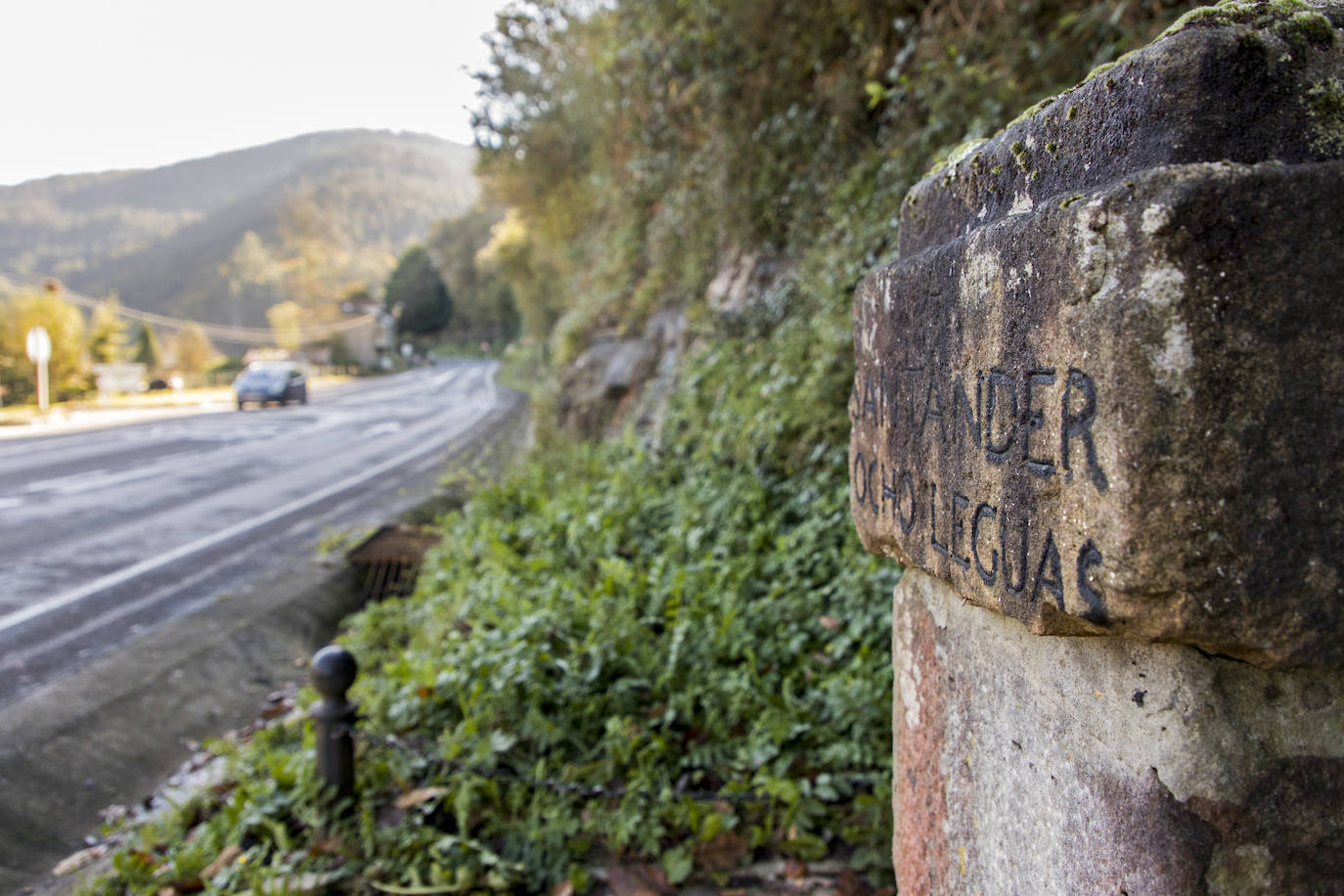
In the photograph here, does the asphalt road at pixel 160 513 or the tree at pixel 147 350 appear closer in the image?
the asphalt road at pixel 160 513

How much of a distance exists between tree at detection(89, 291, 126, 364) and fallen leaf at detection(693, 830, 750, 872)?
35687 millimetres

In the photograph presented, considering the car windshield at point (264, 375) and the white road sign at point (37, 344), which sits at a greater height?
the white road sign at point (37, 344)

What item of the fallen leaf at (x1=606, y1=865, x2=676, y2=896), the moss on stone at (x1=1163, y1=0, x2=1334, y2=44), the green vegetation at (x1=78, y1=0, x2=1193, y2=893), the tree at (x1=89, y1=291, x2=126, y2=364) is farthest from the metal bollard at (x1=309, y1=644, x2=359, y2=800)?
the tree at (x1=89, y1=291, x2=126, y2=364)

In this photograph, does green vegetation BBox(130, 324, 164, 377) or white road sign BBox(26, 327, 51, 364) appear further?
green vegetation BBox(130, 324, 164, 377)

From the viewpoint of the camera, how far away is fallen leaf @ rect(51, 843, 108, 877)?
3.30 meters

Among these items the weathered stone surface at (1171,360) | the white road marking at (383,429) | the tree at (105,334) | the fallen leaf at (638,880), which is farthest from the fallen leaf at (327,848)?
the tree at (105,334)

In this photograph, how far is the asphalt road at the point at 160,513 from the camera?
608 cm

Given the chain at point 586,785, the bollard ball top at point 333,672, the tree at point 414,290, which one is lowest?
the chain at point 586,785

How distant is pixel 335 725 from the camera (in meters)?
3.04

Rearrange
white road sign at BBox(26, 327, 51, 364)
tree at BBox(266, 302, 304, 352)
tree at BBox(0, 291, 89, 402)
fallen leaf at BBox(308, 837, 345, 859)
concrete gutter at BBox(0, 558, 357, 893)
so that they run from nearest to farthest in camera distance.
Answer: fallen leaf at BBox(308, 837, 345, 859)
concrete gutter at BBox(0, 558, 357, 893)
white road sign at BBox(26, 327, 51, 364)
tree at BBox(0, 291, 89, 402)
tree at BBox(266, 302, 304, 352)

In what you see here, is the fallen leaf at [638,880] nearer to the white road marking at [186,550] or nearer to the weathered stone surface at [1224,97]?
the weathered stone surface at [1224,97]

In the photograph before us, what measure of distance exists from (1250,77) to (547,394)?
32.7 feet

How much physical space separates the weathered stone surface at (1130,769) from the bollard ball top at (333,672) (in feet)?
7.83

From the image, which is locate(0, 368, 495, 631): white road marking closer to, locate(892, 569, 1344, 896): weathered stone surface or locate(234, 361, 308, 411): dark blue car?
locate(892, 569, 1344, 896): weathered stone surface
